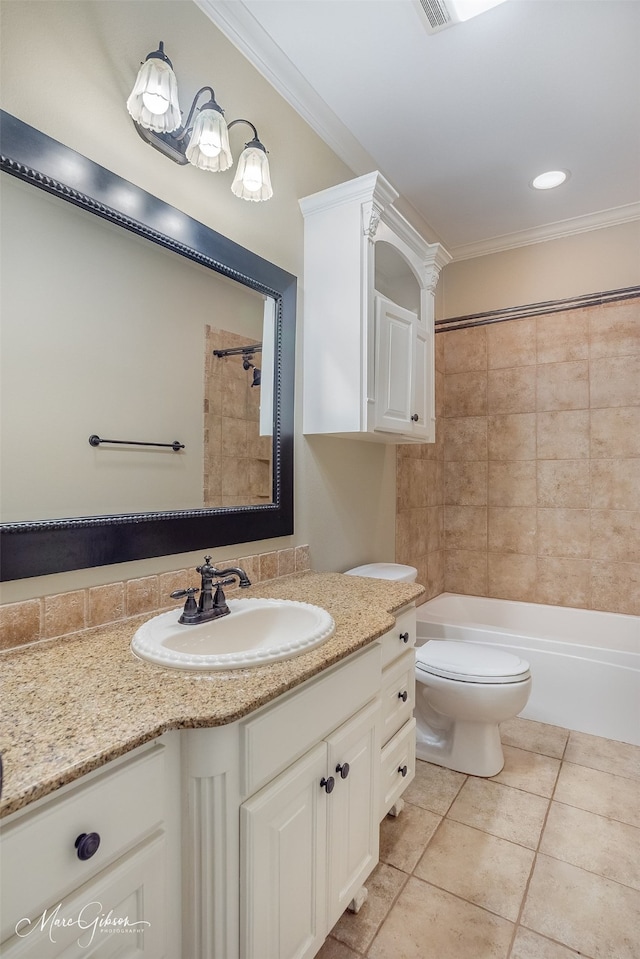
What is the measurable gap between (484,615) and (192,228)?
272 centimetres

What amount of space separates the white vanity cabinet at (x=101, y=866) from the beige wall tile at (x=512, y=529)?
2.72 meters

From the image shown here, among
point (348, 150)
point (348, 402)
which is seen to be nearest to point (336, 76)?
point (348, 150)

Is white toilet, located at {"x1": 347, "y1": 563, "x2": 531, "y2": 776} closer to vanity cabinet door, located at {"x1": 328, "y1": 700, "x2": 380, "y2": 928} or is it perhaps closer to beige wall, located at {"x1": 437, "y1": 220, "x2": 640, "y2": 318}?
vanity cabinet door, located at {"x1": 328, "y1": 700, "x2": 380, "y2": 928}

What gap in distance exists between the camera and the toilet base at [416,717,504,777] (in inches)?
78.3

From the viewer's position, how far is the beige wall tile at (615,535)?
275 cm

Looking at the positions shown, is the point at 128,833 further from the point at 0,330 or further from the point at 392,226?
the point at 392,226

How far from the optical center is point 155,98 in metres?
1.21

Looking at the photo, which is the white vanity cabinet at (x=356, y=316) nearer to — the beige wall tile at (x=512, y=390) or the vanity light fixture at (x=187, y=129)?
the vanity light fixture at (x=187, y=129)

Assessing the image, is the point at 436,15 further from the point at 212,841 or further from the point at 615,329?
the point at 212,841

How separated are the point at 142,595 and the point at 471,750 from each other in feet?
5.02

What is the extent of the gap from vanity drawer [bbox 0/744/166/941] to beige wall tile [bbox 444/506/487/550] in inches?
109

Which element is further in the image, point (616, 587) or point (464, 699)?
point (616, 587)

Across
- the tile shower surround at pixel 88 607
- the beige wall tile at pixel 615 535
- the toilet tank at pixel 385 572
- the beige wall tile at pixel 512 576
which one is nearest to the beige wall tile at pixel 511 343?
the beige wall tile at pixel 615 535

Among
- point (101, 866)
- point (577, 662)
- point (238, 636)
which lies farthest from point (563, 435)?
point (101, 866)
